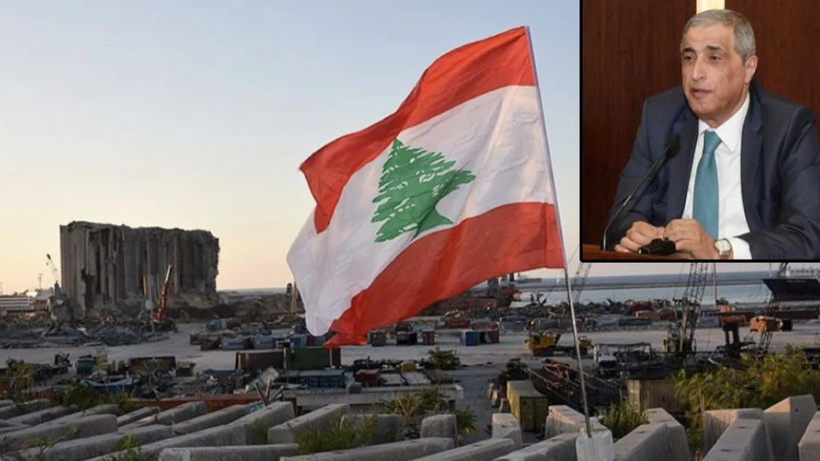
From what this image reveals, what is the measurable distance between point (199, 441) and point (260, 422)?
139cm

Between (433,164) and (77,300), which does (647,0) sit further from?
(77,300)

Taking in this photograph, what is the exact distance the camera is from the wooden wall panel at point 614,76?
13602 millimetres

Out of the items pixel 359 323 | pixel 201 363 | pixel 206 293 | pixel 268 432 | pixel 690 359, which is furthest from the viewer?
pixel 206 293

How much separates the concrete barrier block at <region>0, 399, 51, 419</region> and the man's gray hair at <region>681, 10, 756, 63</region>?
10.6 meters

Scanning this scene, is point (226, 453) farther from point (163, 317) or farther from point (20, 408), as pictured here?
point (163, 317)

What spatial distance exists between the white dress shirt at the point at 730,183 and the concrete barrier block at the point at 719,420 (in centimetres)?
350

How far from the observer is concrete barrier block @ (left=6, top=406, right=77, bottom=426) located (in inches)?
505

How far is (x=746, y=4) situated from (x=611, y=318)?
149 feet

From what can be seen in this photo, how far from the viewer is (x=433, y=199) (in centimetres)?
656

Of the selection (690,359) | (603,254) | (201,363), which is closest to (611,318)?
(201,363)

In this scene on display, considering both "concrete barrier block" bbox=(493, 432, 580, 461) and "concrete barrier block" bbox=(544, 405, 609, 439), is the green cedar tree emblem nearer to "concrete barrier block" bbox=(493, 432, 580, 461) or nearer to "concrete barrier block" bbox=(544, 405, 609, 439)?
"concrete barrier block" bbox=(493, 432, 580, 461)

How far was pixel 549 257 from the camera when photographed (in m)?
6.39

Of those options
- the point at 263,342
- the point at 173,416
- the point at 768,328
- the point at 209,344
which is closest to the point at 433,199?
the point at 173,416

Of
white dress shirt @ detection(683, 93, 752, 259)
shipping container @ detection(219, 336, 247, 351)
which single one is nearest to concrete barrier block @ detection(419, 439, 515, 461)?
white dress shirt @ detection(683, 93, 752, 259)
